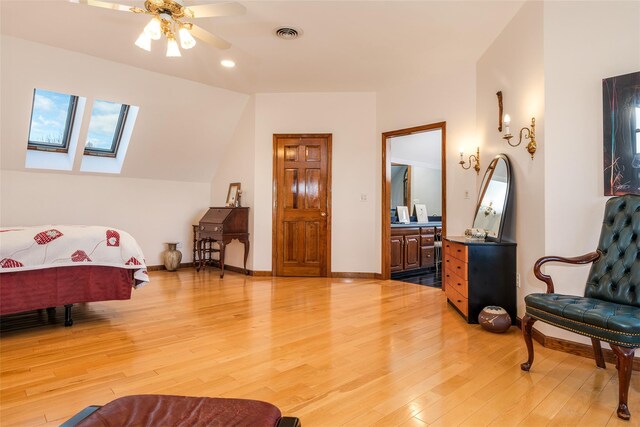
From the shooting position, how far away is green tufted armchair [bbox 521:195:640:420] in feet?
5.56

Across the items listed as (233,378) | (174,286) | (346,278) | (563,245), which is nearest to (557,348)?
(563,245)

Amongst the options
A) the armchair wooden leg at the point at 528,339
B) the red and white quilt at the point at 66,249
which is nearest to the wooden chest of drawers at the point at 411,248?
the armchair wooden leg at the point at 528,339

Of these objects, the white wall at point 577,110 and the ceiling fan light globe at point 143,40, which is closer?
the white wall at point 577,110

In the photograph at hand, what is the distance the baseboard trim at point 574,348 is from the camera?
7.55 ft

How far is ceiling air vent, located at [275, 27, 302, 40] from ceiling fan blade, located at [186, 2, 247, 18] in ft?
3.37

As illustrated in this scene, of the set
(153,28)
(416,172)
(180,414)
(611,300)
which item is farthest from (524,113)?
(416,172)

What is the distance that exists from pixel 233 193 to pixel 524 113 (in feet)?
13.7

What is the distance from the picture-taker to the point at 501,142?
3.46 metres

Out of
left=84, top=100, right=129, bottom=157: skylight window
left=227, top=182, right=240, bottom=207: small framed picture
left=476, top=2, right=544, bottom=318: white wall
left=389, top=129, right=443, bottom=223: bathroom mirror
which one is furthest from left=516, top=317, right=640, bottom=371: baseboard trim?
left=84, top=100, right=129, bottom=157: skylight window

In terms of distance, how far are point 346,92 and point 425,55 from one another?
149 centimetres

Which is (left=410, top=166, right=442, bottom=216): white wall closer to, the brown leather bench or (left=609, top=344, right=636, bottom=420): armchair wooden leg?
(left=609, top=344, right=636, bottom=420): armchair wooden leg

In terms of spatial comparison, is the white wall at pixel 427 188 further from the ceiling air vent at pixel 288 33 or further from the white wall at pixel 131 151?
the ceiling air vent at pixel 288 33

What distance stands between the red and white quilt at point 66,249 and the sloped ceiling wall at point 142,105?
6.68 feet

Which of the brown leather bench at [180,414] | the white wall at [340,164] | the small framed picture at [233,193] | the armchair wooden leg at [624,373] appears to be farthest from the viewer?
the small framed picture at [233,193]
